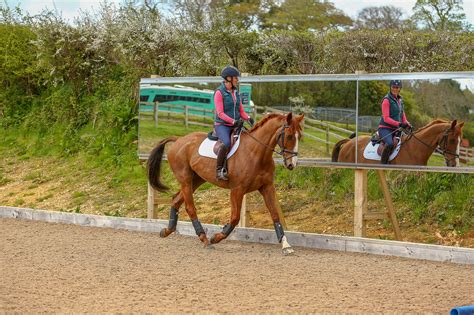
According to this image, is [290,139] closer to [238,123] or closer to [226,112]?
[238,123]

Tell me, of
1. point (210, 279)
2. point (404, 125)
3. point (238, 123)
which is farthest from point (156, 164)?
point (210, 279)

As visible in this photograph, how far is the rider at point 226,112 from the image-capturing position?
1075cm

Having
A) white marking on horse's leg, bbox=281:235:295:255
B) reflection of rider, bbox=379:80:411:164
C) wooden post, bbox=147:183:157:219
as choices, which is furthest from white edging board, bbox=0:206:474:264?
reflection of rider, bbox=379:80:411:164

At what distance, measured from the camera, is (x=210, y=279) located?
27.9ft

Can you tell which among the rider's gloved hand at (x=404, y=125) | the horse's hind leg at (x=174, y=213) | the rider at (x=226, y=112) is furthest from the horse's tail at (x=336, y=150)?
the horse's hind leg at (x=174, y=213)

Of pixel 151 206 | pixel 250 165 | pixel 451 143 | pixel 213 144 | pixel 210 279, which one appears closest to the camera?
pixel 210 279

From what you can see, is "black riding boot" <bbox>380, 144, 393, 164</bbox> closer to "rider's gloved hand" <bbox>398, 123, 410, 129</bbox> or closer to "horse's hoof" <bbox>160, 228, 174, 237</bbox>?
"rider's gloved hand" <bbox>398, 123, 410, 129</bbox>

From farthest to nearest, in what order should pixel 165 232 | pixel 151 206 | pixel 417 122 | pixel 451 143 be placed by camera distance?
pixel 151 206 → pixel 165 232 → pixel 417 122 → pixel 451 143

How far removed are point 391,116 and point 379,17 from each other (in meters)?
33.7

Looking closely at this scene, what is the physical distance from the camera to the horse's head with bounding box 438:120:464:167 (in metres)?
9.90

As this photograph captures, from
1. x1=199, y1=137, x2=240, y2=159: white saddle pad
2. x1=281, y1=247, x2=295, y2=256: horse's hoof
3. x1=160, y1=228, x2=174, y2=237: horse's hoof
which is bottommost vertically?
x1=160, y1=228, x2=174, y2=237: horse's hoof

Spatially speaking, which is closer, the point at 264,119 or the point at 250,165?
the point at 250,165

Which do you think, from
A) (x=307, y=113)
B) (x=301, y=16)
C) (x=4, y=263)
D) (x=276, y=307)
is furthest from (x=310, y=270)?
(x=301, y=16)

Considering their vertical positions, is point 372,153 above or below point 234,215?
above
